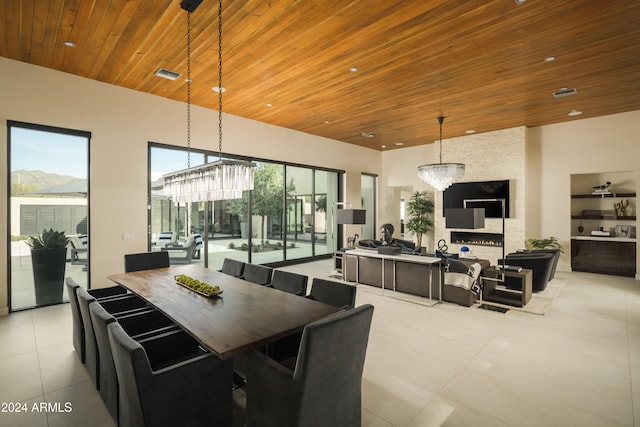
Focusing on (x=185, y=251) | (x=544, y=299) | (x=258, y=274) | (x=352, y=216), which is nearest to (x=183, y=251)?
(x=185, y=251)

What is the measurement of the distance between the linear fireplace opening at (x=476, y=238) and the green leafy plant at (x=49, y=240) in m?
8.43

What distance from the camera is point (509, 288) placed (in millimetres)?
4969

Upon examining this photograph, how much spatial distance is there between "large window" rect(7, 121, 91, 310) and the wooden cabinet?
9.80 metres

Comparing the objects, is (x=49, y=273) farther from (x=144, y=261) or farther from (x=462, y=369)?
(x=462, y=369)

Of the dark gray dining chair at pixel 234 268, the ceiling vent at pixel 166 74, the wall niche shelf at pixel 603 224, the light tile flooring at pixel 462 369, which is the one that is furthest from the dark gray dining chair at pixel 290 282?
the wall niche shelf at pixel 603 224

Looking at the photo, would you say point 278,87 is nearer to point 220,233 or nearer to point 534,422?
point 220,233

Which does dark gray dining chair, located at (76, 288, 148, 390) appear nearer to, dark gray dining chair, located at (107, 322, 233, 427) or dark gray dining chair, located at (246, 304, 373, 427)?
dark gray dining chair, located at (107, 322, 233, 427)

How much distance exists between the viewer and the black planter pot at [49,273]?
4543 millimetres

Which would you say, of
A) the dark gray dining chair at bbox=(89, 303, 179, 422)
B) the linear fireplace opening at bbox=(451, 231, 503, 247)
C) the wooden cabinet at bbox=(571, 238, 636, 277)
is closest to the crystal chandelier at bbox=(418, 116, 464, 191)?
the linear fireplace opening at bbox=(451, 231, 503, 247)

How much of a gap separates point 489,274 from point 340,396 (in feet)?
13.7

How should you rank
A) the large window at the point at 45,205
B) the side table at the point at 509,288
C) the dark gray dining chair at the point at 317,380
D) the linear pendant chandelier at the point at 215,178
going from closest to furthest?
the dark gray dining chair at the point at 317,380 < the linear pendant chandelier at the point at 215,178 < the large window at the point at 45,205 < the side table at the point at 509,288

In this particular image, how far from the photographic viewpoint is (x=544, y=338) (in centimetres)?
359

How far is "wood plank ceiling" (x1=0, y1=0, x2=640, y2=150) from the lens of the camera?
3.14 metres

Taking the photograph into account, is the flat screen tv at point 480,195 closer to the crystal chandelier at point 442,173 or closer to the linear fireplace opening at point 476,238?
the linear fireplace opening at point 476,238
